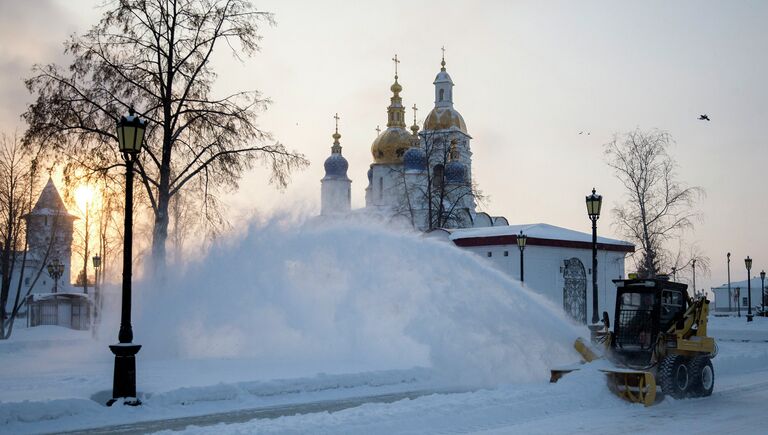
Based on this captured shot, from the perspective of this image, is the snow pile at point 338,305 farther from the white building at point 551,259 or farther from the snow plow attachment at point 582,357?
the white building at point 551,259

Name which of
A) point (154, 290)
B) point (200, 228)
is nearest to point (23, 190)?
point (200, 228)

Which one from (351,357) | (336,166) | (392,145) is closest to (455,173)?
(392,145)

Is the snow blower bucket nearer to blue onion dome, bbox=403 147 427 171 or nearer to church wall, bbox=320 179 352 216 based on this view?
blue onion dome, bbox=403 147 427 171

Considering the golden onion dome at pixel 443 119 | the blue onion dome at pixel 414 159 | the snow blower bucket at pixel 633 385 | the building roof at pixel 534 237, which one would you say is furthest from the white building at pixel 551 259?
the golden onion dome at pixel 443 119

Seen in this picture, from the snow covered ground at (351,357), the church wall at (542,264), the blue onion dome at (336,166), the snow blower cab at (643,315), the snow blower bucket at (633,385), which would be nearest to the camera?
the snow covered ground at (351,357)

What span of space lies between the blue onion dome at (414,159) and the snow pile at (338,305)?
48175 mm

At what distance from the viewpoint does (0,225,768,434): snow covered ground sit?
11891 mm

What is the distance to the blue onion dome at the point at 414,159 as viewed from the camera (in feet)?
223

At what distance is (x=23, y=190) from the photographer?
3300 centimetres

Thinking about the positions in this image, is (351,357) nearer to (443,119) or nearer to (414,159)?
(414,159)

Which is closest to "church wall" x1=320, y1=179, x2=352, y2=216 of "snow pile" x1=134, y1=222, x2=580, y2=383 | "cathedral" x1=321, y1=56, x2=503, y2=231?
"cathedral" x1=321, y1=56, x2=503, y2=231

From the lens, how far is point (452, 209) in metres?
52.8

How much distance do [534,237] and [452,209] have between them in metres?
15.4

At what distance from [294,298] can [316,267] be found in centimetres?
93
